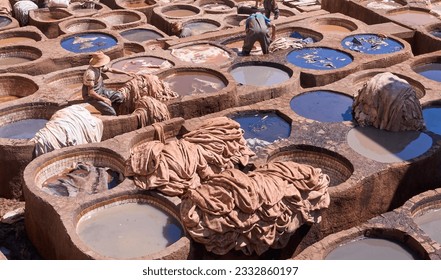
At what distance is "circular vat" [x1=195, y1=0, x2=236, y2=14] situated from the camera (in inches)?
822

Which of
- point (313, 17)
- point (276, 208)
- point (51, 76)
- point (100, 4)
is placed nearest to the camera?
point (276, 208)

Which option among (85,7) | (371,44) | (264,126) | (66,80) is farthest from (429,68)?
(85,7)

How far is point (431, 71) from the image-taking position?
14867 millimetres

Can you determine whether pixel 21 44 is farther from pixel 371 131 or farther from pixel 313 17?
pixel 371 131

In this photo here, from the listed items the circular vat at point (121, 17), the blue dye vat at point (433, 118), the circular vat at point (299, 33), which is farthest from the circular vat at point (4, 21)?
the blue dye vat at point (433, 118)

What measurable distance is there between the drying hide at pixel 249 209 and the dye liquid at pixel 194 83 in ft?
15.7

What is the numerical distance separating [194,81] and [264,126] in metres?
2.71

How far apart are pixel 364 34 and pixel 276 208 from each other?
370 inches

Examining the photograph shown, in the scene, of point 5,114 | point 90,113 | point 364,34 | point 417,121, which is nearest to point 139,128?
point 90,113

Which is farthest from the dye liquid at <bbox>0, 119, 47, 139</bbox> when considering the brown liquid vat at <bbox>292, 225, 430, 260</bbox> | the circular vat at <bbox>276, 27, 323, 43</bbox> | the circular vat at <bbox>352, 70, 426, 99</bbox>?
the circular vat at <bbox>276, 27, 323, 43</bbox>

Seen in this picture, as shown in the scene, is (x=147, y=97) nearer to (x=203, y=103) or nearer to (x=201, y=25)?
(x=203, y=103)

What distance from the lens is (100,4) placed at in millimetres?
20953

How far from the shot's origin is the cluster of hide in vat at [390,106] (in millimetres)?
11672

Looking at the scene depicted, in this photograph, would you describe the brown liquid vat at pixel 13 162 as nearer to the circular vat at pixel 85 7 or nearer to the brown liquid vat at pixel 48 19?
the brown liquid vat at pixel 48 19
